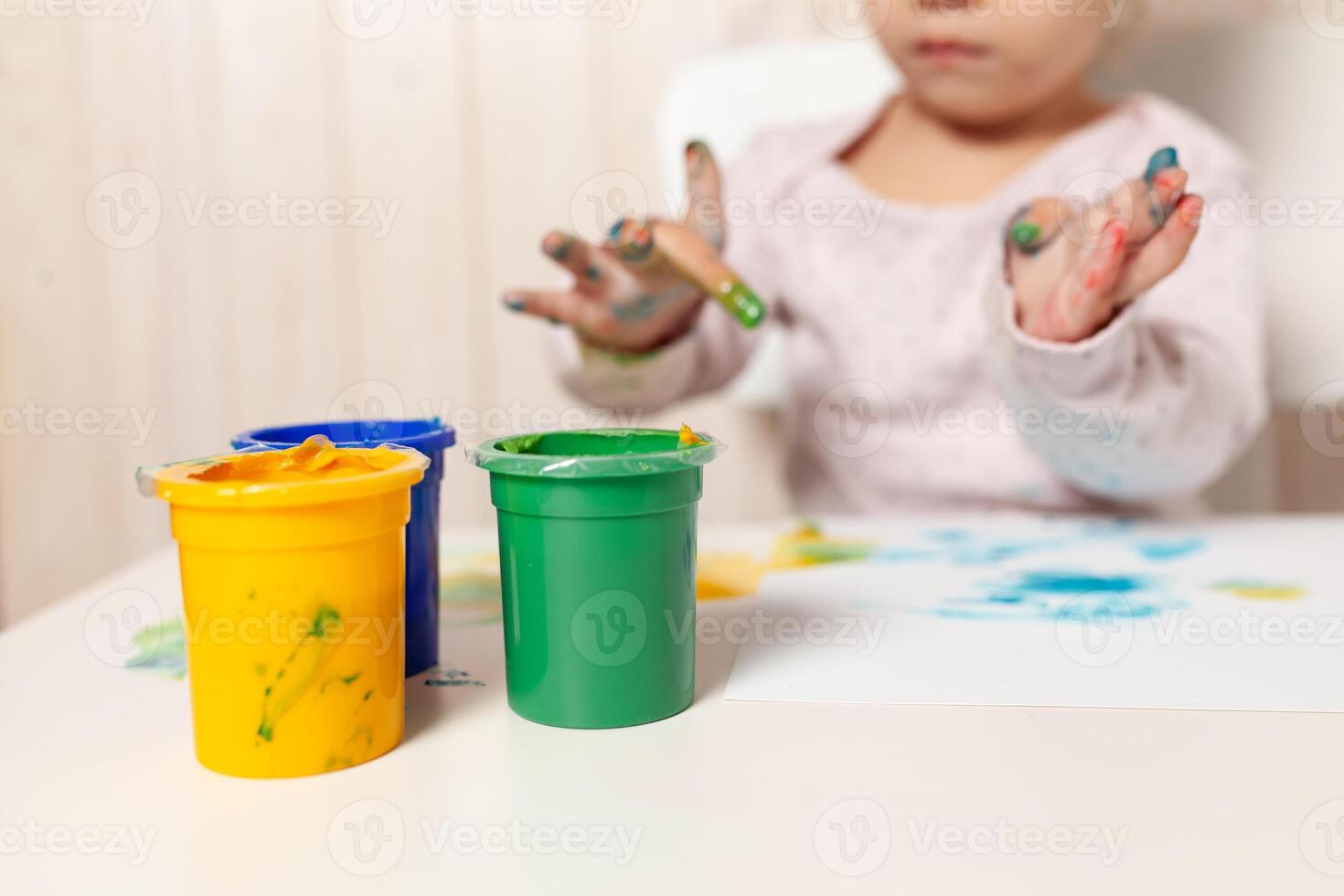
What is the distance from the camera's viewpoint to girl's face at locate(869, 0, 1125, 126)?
0.80m

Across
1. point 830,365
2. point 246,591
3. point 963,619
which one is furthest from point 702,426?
point 246,591

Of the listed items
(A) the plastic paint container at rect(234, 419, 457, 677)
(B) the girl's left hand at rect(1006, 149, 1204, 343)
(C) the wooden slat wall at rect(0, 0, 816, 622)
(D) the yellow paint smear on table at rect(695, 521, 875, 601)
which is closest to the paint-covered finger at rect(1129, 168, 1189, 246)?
(B) the girl's left hand at rect(1006, 149, 1204, 343)

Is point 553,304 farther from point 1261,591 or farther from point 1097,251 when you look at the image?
point 1261,591

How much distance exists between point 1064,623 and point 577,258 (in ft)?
1.12

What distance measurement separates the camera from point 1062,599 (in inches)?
23.0

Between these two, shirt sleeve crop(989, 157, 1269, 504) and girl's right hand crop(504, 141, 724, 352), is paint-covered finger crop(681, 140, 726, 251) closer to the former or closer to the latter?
girl's right hand crop(504, 141, 724, 352)

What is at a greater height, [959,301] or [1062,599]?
[959,301]

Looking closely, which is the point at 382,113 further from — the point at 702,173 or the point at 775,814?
the point at 775,814

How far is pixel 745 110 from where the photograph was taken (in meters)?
1.06

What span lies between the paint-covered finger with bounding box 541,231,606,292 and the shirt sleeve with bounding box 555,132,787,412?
102 mm

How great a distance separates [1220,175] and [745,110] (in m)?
0.41

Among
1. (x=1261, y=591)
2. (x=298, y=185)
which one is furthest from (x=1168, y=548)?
(x=298, y=185)

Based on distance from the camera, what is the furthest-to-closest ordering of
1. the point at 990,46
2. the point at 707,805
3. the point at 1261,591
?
the point at 990,46
the point at 1261,591
the point at 707,805

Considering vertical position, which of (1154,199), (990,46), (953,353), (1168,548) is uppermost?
(990,46)
